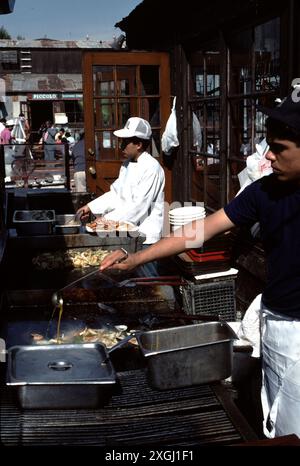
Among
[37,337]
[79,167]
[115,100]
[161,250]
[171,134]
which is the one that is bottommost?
[37,337]

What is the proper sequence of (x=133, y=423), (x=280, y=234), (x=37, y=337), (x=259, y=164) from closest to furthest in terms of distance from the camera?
(x=133, y=423) → (x=280, y=234) → (x=37, y=337) → (x=259, y=164)

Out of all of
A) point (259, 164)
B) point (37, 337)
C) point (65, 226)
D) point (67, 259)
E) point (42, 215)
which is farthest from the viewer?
point (42, 215)

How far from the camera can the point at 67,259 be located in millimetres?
5379

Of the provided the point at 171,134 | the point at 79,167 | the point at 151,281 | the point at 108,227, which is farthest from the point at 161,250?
the point at 79,167

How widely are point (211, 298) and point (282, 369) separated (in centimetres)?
215

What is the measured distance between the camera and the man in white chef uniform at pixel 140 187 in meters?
6.24

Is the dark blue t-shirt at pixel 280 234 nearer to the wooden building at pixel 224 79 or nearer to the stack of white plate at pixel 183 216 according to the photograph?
the wooden building at pixel 224 79

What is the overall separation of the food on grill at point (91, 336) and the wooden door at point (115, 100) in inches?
184

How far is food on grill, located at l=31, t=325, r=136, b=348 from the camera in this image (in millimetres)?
3799

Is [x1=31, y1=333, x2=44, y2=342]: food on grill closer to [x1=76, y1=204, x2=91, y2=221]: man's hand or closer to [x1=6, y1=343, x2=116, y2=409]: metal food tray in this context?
[x1=6, y1=343, x2=116, y2=409]: metal food tray

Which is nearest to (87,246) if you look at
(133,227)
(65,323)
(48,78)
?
(133,227)

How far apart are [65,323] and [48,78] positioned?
32000 mm

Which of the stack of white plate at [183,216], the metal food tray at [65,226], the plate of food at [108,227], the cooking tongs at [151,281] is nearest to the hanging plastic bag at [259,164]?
the stack of white plate at [183,216]

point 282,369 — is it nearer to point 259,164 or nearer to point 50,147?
point 259,164
